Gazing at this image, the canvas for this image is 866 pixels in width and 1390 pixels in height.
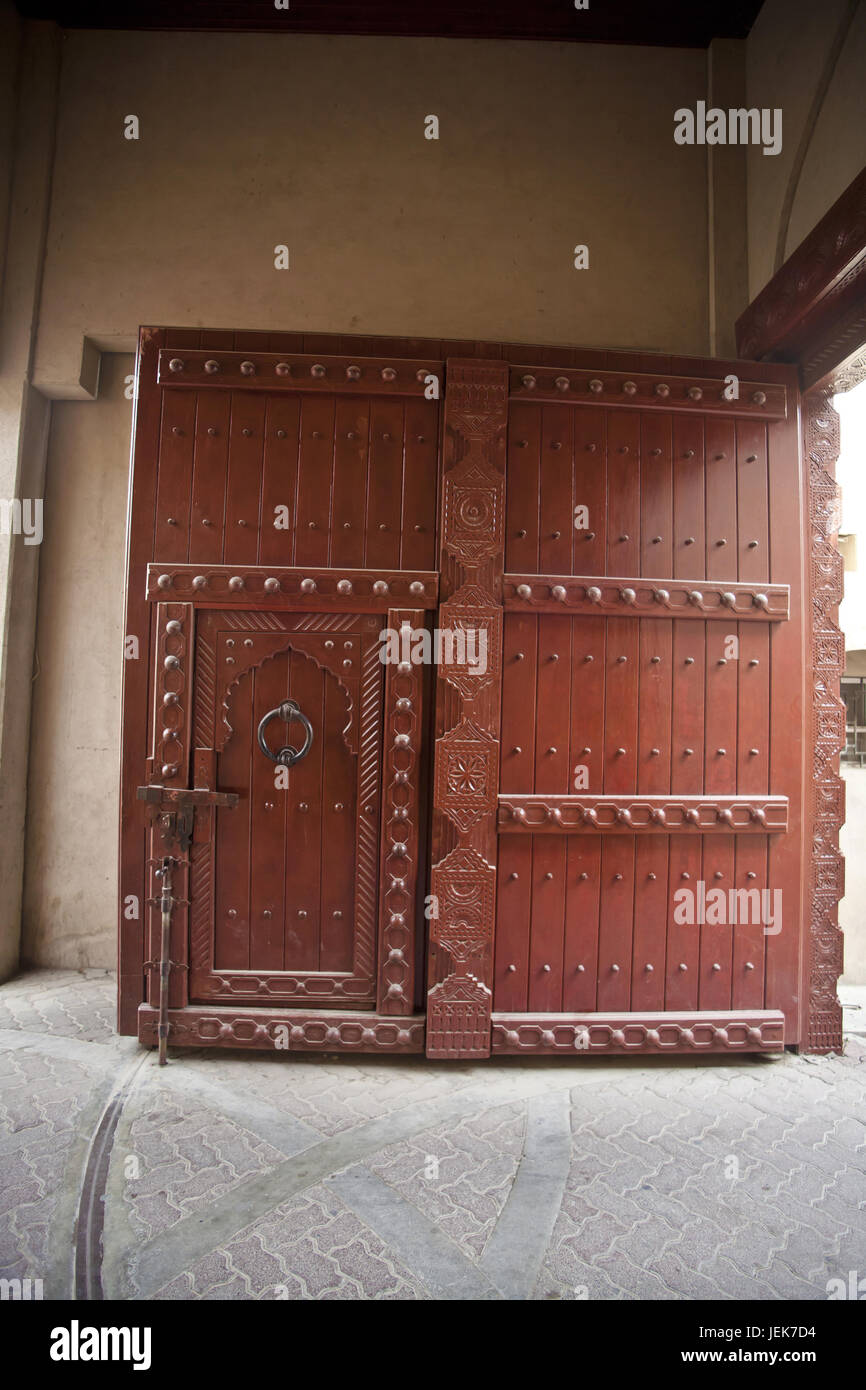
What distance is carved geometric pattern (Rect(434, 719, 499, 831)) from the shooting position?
Answer: 312 cm

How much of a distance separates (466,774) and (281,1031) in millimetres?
1448

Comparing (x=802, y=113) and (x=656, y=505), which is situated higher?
(x=802, y=113)

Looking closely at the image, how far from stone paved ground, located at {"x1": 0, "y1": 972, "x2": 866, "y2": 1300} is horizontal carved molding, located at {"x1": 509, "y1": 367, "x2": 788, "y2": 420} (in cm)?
314

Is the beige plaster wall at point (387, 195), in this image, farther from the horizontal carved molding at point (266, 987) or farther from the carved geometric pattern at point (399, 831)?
the horizontal carved molding at point (266, 987)

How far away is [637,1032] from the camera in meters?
3.14

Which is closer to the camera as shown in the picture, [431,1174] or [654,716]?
[431,1174]

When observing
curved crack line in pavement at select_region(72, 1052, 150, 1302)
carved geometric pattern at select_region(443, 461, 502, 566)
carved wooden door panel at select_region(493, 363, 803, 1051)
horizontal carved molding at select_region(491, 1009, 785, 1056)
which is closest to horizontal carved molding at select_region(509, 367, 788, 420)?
carved wooden door panel at select_region(493, 363, 803, 1051)

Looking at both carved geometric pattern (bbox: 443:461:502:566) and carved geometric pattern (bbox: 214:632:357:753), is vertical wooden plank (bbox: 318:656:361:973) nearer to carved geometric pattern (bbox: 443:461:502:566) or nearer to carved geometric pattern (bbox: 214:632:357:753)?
carved geometric pattern (bbox: 214:632:357:753)

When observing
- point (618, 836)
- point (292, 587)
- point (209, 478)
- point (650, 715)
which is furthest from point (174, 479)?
point (618, 836)

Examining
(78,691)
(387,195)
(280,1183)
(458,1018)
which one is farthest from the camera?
(78,691)

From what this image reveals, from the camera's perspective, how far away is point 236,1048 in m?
3.14

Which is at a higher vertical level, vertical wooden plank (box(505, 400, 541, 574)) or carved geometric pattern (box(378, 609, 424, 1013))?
vertical wooden plank (box(505, 400, 541, 574))

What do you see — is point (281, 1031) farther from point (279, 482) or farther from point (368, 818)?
point (279, 482)

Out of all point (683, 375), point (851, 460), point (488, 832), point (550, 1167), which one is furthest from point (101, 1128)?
point (851, 460)
